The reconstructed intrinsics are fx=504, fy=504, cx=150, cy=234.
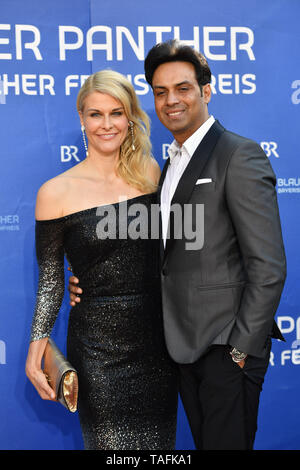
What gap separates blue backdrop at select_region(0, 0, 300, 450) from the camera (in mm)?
2670

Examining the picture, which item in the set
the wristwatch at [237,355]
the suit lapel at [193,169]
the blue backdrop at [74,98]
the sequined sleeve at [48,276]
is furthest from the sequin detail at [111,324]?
the blue backdrop at [74,98]

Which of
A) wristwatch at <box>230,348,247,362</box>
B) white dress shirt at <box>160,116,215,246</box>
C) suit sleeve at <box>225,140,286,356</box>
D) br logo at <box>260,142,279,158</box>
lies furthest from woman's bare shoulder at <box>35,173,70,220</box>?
br logo at <box>260,142,279,158</box>

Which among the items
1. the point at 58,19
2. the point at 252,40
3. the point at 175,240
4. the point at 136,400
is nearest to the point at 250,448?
the point at 136,400

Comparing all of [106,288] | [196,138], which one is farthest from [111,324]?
[196,138]

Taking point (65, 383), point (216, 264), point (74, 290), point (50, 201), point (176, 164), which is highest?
point (176, 164)

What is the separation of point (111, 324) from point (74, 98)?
1.30 metres

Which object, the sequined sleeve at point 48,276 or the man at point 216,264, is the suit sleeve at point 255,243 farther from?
the sequined sleeve at point 48,276

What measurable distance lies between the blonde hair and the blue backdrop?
56cm

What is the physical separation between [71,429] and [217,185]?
1.85 meters

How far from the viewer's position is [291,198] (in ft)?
9.48

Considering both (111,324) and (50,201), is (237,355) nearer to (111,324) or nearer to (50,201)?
(111,324)

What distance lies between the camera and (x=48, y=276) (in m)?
2.11

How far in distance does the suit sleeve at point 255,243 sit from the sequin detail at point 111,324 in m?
0.50

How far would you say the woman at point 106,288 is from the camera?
80.7 inches
